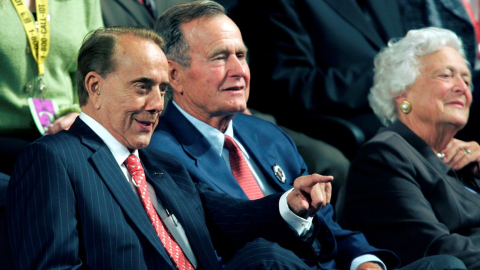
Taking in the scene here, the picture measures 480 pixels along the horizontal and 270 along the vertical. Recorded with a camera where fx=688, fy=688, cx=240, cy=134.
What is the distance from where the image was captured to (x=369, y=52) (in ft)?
12.5

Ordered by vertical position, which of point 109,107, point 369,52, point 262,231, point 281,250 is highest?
point 109,107

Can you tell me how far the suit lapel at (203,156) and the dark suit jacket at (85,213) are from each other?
1.02 ft

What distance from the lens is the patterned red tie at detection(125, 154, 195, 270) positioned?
6.54 feet

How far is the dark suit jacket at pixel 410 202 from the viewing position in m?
2.68

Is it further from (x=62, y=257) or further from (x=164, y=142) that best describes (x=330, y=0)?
(x=62, y=257)

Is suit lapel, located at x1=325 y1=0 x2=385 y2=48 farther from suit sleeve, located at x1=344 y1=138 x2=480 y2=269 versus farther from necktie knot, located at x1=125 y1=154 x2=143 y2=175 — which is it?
necktie knot, located at x1=125 y1=154 x2=143 y2=175

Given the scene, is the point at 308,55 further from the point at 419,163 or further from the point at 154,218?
the point at 154,218

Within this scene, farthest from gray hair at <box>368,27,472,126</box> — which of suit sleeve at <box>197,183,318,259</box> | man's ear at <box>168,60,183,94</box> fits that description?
suit sleeve at <box>197,183,318,259</box>

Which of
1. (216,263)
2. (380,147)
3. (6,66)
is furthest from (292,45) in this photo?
(216,263)

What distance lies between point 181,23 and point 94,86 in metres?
0.73

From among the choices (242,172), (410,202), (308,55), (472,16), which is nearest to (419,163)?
(410,202)

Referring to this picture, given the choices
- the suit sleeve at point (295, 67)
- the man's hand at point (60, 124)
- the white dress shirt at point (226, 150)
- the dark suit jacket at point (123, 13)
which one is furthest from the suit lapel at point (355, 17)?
the man's hand at point (60, 124)

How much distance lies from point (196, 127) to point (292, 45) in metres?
1.25

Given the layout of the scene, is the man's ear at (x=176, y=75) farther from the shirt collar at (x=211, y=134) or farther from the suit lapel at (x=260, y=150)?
the suit lapel at (x=260, y=150)
